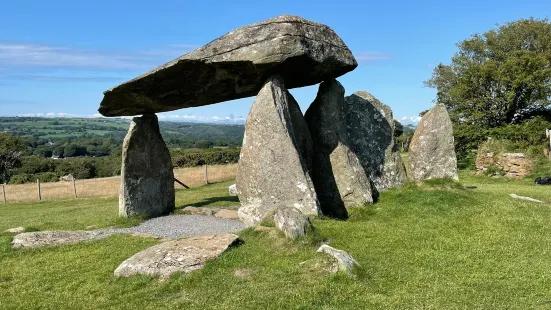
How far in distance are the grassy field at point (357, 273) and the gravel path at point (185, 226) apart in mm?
1546

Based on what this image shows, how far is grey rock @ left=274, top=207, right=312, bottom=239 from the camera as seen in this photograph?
10.3 metres

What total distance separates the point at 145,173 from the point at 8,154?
2418 inches

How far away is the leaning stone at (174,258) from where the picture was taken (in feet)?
30.5

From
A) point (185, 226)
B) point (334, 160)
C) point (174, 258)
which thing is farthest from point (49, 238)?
point (334, 160)

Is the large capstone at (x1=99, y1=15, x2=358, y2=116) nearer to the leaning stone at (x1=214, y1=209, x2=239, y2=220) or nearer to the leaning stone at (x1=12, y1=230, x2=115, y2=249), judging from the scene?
the leaning stone at (x1=214, y1=209, x2=239, y2=220)

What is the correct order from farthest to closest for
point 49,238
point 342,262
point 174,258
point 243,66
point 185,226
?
point 185,226, point 243,66, point 49,238, point 174,258, point 342,262

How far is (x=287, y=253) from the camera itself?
9695 millimetres

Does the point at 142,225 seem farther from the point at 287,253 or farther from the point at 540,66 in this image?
the point at 540,66

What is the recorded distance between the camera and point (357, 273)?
856 cm

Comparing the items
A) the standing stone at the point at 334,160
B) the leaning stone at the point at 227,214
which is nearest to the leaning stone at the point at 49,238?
the leaning stone at the point at 227,214

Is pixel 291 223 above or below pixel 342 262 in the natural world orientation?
above

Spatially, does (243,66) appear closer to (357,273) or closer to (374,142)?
(374,142)

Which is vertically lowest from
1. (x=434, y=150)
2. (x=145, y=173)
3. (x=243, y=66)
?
(x=145, y=173)

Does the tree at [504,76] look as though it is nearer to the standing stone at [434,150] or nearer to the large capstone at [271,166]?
the standing stone at [434,150]
